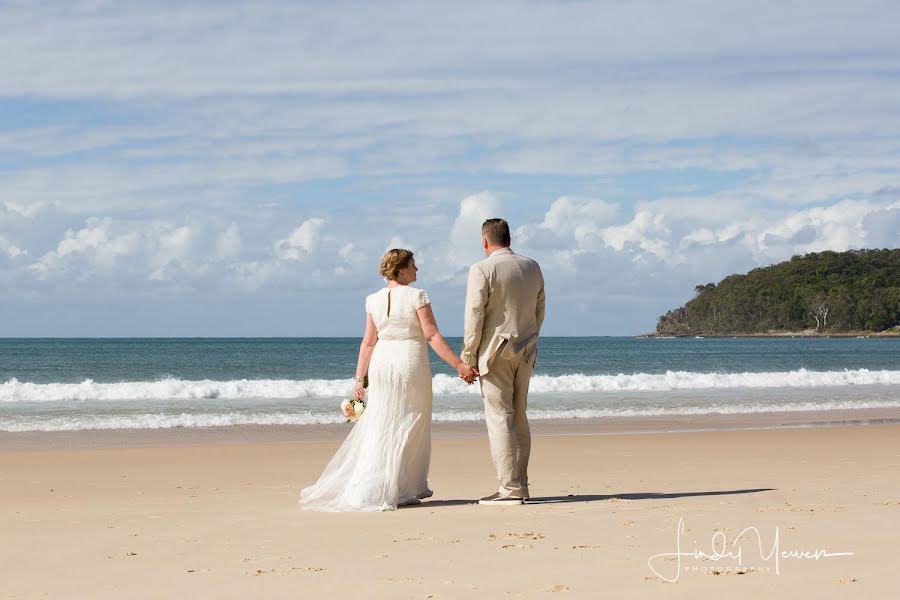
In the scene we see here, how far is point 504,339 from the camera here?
723 cm

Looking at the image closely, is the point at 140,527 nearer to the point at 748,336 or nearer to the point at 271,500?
the point at 271,500

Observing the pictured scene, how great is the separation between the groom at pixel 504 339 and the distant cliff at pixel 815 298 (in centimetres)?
13608

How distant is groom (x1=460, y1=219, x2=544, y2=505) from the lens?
285 inches

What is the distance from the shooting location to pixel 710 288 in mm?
161125

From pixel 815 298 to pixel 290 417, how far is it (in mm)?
131864

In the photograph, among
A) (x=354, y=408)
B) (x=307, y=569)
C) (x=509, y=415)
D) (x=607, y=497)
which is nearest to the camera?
(x=307, y=569)

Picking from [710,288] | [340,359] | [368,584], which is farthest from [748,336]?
[368,584]

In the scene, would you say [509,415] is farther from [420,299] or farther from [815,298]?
[815,298]

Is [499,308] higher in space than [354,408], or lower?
higher

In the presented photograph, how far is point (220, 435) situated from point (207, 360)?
46851 mm

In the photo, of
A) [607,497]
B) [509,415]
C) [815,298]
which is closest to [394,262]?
[509,415]

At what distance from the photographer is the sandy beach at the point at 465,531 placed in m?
4.84

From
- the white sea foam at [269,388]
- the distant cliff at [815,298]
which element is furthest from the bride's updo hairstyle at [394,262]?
the distant cliff at [815,298]

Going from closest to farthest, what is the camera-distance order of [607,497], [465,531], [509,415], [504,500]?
[465,531] → [509,415] → [504,500] → [607,497]
